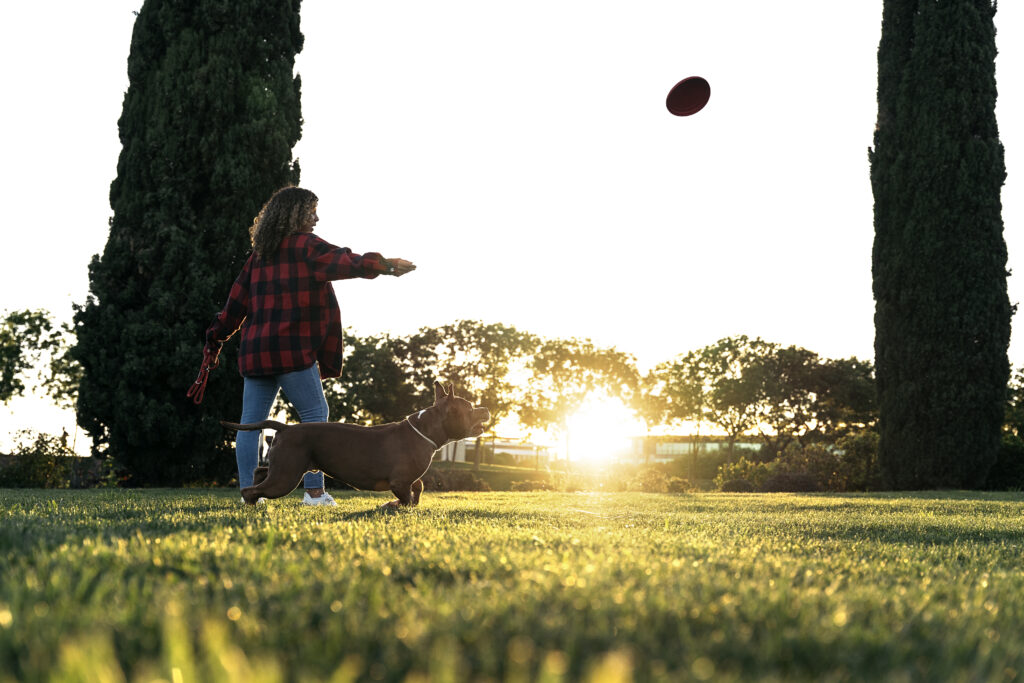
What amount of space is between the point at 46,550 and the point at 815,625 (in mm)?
2072

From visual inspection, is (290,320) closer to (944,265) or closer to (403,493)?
(403,493)

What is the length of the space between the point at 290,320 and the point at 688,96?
6.46 metres

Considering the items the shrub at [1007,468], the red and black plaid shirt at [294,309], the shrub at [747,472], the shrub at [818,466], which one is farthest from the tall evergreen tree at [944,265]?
the red and black plaid shirt at [294,309]

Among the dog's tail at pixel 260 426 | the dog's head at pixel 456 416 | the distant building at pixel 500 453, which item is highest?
the dog's head at pixel 456 416

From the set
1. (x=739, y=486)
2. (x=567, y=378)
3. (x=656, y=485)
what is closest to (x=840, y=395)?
(x=567, y=378)

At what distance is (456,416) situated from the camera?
16.5 feet

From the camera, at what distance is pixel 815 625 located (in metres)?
1.48

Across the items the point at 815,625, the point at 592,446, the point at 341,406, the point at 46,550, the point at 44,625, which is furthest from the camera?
the point at 592,446

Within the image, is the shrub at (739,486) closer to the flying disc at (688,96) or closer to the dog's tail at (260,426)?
the flying disc at (688,96)

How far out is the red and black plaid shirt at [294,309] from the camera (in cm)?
525

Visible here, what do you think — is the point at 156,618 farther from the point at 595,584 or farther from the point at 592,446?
the point at 592,446

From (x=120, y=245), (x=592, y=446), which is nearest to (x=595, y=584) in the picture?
(x=120, y=245)

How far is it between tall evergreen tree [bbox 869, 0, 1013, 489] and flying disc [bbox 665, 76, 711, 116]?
10789mm

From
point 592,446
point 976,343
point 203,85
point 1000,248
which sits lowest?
point 592,446
